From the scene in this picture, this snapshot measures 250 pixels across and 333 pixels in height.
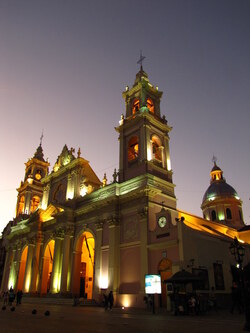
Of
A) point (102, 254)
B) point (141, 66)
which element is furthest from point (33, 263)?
point (141, 66)

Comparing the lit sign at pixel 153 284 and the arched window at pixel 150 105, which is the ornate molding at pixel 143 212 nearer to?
the lit sign at pixel 153 284

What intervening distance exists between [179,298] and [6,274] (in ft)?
122

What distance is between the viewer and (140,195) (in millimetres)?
27281

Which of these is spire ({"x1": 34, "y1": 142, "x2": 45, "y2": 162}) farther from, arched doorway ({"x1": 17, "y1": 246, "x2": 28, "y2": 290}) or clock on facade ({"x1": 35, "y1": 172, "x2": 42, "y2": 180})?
arched doorway ({"x1": 17, "y1": 246, "x2": 28, "y2": 290})

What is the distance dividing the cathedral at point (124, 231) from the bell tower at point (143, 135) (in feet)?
0.39

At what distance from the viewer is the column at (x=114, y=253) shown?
85.3 feet

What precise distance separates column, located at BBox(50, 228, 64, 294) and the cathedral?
11 cm

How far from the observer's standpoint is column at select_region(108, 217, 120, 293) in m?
26.0

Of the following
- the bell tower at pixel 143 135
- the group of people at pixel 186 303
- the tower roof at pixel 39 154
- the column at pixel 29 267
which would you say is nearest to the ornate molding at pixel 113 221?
the bell tower at pixel 143 135

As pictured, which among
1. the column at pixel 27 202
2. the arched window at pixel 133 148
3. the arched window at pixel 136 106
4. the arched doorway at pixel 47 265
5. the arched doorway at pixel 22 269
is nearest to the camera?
the arched window at pixel 133 148

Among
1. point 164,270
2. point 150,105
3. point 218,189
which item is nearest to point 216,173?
point 218,189

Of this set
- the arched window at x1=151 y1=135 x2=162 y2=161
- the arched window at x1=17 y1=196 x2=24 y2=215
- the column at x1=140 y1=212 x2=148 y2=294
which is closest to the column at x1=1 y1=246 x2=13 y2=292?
the arched window at x1=17 y1=196 x2=24 y2=215

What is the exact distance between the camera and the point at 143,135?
31547mm

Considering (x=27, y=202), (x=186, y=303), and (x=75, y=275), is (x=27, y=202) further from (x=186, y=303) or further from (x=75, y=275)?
(x=186, y=303)
